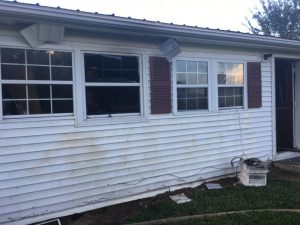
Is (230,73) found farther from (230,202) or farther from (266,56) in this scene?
(230,202)

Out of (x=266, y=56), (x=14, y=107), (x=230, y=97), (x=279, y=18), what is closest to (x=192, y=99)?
(x=230, y=97)

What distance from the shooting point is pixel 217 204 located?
18.0ft

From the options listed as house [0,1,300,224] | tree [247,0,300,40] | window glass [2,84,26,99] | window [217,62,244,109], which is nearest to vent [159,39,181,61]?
house [0,1,300,224]

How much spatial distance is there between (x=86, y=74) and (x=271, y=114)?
4644 millimetres

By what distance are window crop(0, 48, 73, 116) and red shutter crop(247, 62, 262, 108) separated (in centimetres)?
407

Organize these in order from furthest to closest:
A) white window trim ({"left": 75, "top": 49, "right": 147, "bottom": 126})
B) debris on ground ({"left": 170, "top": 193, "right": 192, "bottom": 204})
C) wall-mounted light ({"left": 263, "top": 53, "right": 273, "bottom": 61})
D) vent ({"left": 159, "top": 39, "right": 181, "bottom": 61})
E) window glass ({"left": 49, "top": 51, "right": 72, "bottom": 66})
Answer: wall-mounted light ({"left": 263, "top": 53, "right": 273, "bottom": 61}) < vent ({"left": 159, "top": 39, "right": 181, "bottom": 61}) < debris on ground ({"left": 170, "top": 193, "right": 192, "bottom": 204}) < white window trim ({"left": 75, "top": 49, "right": 147, "bottom": 126}) < window glass ({"left": 49, "top": 51, "right": 72, "bottom": 66})

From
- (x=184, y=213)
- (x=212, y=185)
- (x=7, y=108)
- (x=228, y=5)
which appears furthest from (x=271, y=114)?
(x=228, y=5)

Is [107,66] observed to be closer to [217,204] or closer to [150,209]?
[150,209]

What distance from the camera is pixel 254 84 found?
778cm

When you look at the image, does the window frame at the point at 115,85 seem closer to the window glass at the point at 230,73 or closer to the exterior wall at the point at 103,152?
the exterior wall at the point at 103,152

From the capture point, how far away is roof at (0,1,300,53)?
4332 millimetres

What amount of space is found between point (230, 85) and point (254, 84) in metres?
0.73

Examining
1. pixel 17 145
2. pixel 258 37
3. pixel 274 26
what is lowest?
pixel 17 145

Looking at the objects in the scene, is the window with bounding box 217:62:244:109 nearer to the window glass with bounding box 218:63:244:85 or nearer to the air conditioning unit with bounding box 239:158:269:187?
the window glass with bounding box 218:63:244:85
